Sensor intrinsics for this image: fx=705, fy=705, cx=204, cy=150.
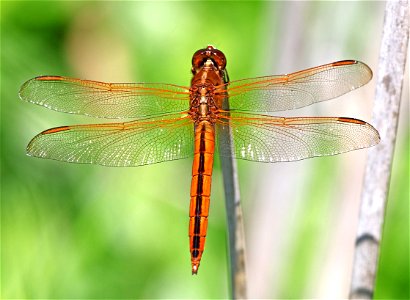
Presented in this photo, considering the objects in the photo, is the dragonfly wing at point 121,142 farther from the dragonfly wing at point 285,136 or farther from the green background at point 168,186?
the green background at point 168,186

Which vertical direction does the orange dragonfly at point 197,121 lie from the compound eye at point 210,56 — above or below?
below

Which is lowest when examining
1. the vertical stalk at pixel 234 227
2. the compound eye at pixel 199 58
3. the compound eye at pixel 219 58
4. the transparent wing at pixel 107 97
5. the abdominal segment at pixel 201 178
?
the vertical stalk at pixel 234 227

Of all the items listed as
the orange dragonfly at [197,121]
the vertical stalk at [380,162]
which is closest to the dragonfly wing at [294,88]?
the orange dragonfly at [197,121]

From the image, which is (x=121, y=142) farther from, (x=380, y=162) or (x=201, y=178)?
(x=380, y=162)

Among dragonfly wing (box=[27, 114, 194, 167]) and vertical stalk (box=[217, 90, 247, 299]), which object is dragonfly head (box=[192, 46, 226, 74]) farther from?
vertical stalk (box=[217, 90, 247, 299])

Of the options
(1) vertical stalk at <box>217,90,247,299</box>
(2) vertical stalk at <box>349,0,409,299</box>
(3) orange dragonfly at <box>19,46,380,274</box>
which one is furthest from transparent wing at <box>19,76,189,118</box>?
(2) vertical stalk at <box>349,0,409,299</box>

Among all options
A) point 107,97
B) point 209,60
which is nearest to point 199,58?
point 209,60

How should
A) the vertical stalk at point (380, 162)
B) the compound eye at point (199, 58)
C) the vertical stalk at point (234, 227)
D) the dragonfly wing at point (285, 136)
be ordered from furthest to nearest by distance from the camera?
the compound eye at point (199, 58), the dragonfly wing at point (285, 136), the vertical stalk at point (234, 227), the vertical stalk at point (380, 162)

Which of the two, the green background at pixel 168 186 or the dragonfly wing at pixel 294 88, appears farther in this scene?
the green background at pixel 168 186
